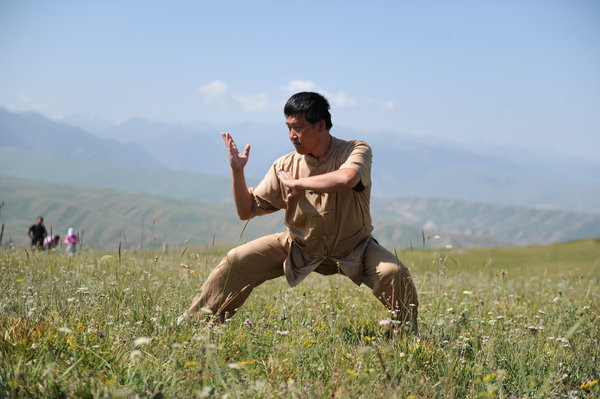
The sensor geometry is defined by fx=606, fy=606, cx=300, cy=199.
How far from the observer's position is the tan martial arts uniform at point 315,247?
5688 millimetres

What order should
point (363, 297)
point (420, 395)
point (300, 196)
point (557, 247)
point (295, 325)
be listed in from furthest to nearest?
point (557, 247) < point (363, 297) < point (300, 196) < point (295, 325) < point (420, 395)

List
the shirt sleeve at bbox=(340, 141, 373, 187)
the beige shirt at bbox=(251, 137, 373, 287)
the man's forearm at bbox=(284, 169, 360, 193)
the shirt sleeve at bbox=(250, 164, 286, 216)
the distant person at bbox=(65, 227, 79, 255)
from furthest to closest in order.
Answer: the distant person at bbox=(65, 227, 79, 255) < the shirt sleeve at bbox=(250, 164, 286, 216) < the beige shirt at bbox=(251, 137, 373, 287) < the shirt sleeve at bbox=(340, 141, 373, 187) < the man's forearm at bbox=(284, 169, 360, 193)

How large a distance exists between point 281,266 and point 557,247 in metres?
31.4

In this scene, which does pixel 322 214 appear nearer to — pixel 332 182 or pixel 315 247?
pixel 315 247

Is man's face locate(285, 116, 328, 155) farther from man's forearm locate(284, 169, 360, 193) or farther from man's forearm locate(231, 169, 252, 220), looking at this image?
man's forearm locate(231, 169, 252, 220)

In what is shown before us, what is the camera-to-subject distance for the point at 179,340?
15.3 feet

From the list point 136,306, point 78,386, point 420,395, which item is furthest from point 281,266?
point 78,386

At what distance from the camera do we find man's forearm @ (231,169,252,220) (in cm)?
588

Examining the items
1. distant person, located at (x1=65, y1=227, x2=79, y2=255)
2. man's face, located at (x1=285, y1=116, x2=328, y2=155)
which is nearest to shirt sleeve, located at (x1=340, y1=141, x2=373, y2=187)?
man's face, located at (x1=285, y1=116, x2=328, y2=155)

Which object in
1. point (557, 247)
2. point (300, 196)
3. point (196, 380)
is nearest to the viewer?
point (196, 380)

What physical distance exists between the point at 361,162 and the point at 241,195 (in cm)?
126

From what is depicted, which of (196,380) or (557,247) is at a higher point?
(196,380)

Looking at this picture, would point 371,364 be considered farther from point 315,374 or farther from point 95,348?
point 95,348

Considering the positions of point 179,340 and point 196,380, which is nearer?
point 196,380
